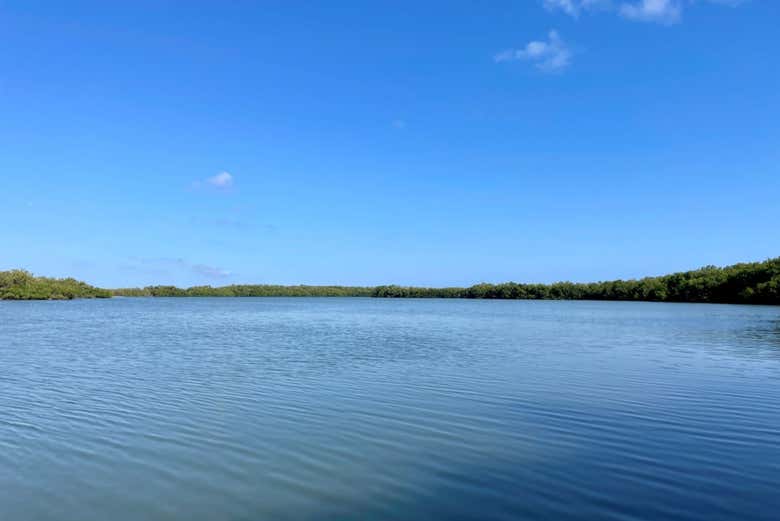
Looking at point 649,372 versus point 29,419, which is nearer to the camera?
point 29,419

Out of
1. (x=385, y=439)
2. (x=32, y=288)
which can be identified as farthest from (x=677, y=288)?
(x=32, y=288)

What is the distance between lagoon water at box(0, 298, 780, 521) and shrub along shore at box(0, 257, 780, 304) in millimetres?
71196

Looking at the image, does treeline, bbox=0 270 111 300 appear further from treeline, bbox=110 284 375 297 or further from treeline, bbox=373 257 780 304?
treeline, bbox=373 257 780 304

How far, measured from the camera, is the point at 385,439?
8.30 metres

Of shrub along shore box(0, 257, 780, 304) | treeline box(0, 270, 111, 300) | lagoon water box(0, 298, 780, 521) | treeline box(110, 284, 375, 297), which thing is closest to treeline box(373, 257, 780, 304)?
shrub along shore box(0, 257, 780, 304)

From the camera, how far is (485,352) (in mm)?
20016

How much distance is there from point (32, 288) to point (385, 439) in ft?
364

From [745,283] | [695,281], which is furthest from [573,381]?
[695,281]

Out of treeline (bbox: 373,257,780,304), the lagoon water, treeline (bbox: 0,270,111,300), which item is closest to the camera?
the lagoon water

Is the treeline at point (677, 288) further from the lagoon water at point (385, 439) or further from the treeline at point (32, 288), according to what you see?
the treeline at point (32, 288)

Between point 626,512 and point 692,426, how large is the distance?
4.58m

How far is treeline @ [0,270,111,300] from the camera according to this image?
96.8m

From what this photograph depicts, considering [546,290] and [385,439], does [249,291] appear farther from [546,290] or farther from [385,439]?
[385,439]

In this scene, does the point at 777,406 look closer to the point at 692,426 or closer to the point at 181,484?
the point at 692,426
